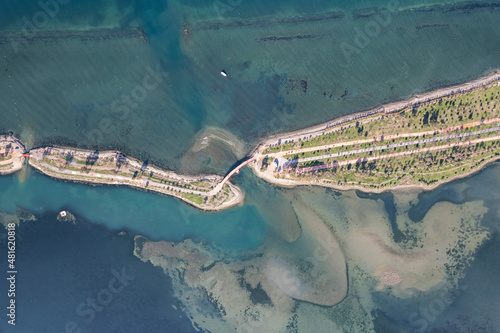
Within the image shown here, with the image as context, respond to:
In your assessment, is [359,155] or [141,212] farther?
[141,212]

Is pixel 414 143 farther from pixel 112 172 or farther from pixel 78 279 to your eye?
pixel 78 279

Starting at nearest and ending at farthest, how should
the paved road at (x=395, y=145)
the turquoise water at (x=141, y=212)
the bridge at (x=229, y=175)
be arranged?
1. the paved road at (x=395, y=145)
2. the bridge at (x=229, y=175)
3. the turquoise water at (x=141, y=212)

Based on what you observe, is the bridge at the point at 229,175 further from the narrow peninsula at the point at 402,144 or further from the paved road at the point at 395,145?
the paved road at the point at 395,145

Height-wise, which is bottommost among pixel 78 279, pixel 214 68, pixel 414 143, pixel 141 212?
pixel 78 279

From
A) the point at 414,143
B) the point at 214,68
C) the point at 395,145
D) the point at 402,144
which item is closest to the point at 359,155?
the point at 395,145

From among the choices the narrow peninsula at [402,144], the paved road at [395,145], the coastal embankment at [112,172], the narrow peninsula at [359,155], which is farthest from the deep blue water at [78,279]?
the paved road at [395,145]

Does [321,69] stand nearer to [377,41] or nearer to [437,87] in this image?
[377,41]

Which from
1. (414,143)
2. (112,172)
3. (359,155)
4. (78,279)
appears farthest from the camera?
(78,279)

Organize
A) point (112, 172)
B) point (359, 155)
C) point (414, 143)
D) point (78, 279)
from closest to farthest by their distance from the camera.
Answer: point (414, 143) < point (359, 155) < point (112, 172) < point (78, 279)

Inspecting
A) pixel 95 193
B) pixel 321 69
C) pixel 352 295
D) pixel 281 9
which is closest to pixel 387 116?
pixel 321 69
